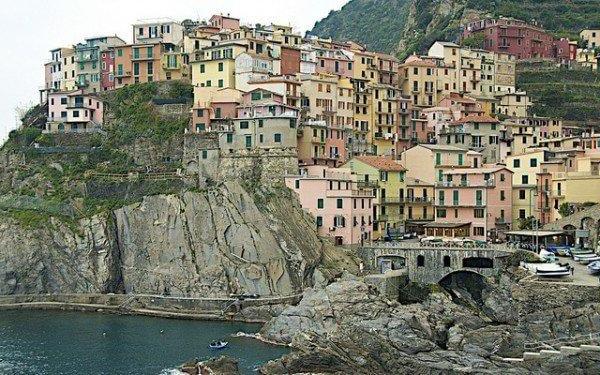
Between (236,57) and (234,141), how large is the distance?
11.2m

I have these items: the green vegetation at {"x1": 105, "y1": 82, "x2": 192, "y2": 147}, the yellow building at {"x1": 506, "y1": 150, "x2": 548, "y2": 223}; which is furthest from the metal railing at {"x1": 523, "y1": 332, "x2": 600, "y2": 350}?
the green vegetation at {"x1": 105, "y1": 82, "x2": 192, "y2": 147}

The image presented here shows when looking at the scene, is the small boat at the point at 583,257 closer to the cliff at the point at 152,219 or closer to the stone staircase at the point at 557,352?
the stone staircase at the point at 557,352

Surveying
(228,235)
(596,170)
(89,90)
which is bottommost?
(228,235)

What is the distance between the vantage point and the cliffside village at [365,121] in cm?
8356

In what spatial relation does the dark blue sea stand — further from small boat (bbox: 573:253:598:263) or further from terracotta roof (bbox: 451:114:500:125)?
terracotta roof (bbox: 451:114:500:125)

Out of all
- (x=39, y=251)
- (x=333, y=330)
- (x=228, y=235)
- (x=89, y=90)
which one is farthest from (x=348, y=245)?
(x=89, y=90)

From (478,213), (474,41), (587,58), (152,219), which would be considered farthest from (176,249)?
(587,58)

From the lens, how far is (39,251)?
86.4 meters

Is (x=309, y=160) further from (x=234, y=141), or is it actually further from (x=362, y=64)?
(x=362, y=64)

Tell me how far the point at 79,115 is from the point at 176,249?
2371 centimetres

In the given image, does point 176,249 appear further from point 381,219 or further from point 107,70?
A: point 107,70

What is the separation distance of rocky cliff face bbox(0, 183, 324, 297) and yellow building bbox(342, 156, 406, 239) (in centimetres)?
830

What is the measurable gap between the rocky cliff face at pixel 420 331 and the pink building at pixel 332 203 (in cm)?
1149

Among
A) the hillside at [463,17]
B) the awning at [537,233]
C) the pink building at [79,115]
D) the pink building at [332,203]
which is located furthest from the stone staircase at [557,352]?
the hillside at [463,17]
